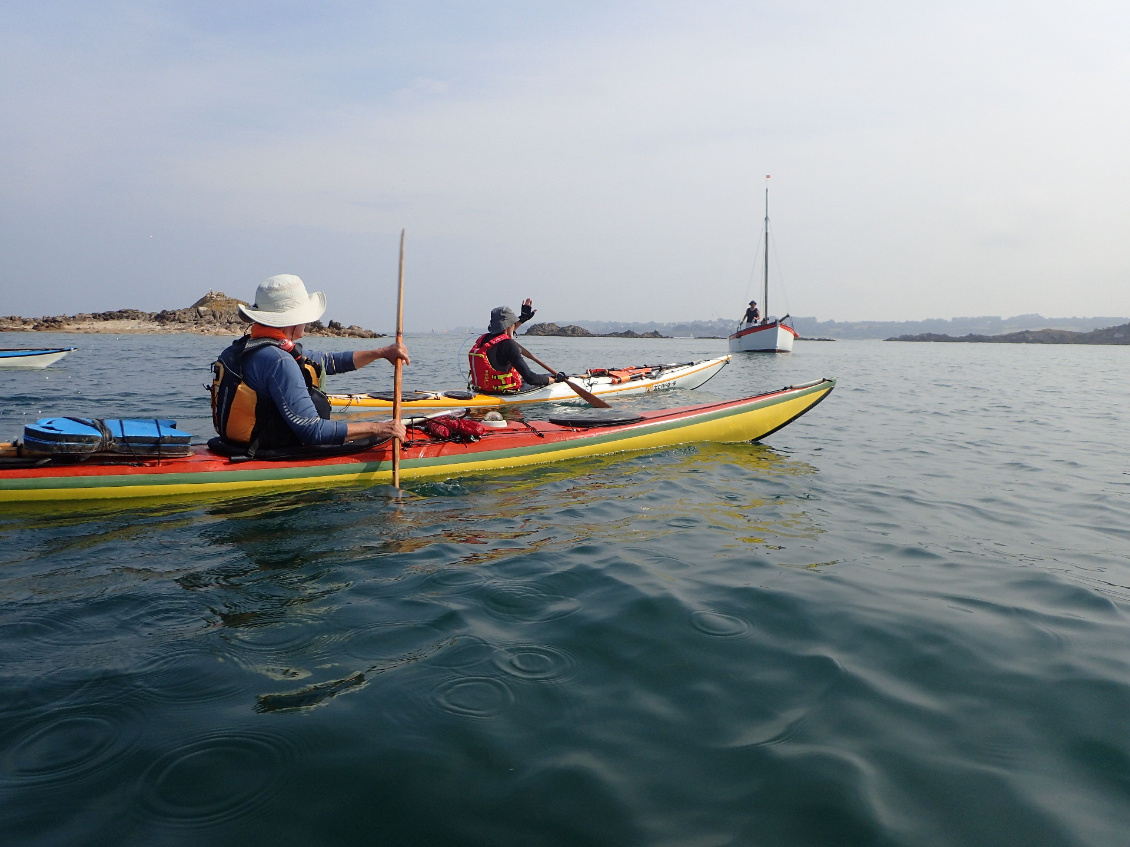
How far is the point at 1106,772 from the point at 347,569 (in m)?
3.90

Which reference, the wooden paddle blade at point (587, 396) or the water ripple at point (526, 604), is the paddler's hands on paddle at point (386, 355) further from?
the wooden paddle blade at point (587, 396)

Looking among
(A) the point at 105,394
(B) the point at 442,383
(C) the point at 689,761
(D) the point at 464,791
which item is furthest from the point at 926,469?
(A) the point at 105,394

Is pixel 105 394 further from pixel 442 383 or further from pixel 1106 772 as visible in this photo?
pixel 1106 772

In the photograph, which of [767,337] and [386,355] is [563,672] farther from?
[767,337]

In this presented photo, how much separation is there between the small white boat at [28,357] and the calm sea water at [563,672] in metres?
17.0

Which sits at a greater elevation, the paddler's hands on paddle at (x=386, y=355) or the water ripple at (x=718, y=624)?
the paddler's hands on paddle at (x=386, y=355)

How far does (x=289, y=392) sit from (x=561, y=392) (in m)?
7.62

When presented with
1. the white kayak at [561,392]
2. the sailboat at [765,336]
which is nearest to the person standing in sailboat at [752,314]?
the sailboat at [765,336]

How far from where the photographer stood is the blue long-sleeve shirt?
5124 millimetres

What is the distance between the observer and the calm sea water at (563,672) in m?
2.11

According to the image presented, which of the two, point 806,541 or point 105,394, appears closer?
point 806,541

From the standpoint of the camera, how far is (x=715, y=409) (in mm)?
8508

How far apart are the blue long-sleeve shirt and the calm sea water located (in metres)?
0.67

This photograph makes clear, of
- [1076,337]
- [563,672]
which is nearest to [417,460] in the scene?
[563,672]
